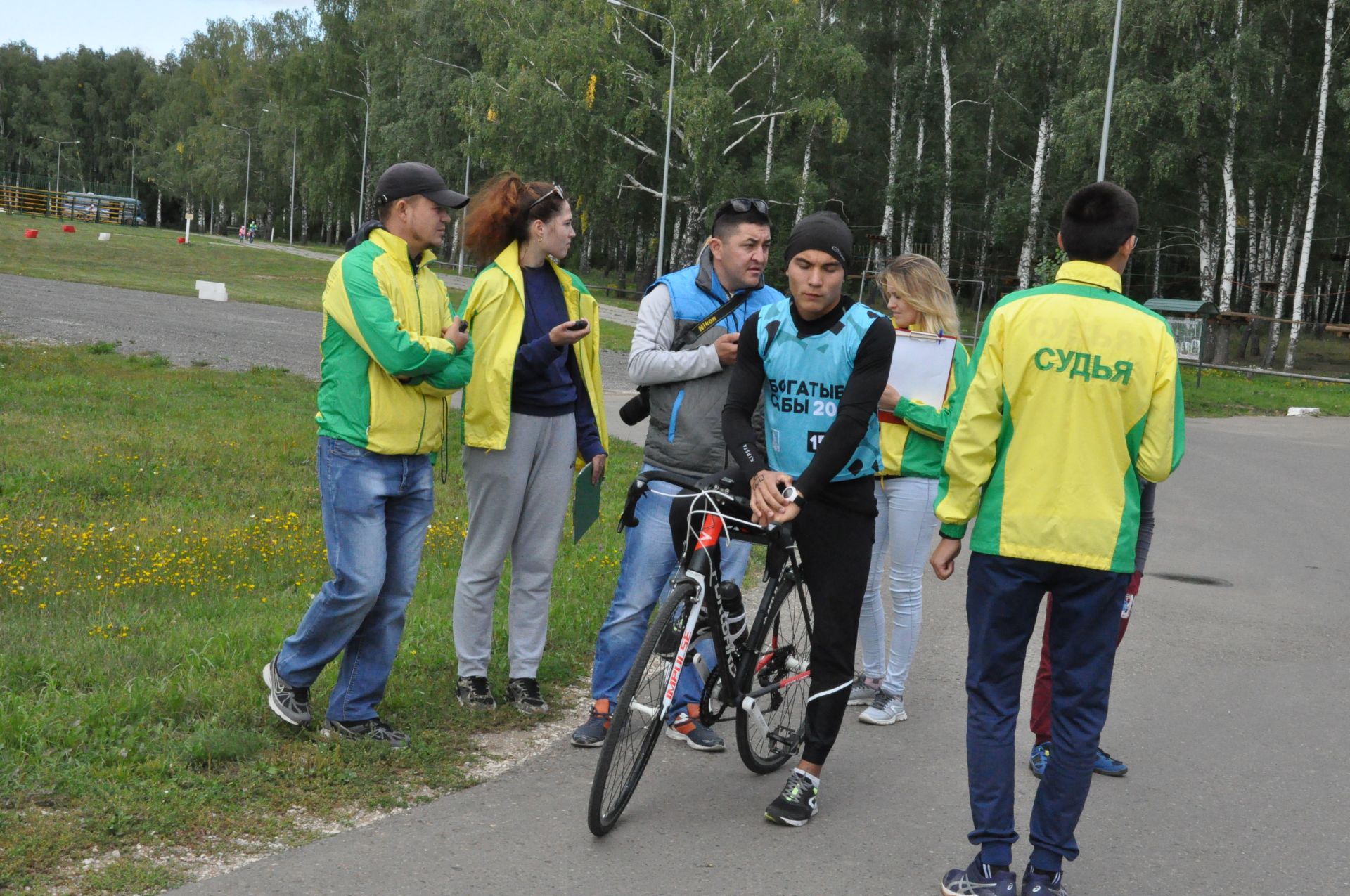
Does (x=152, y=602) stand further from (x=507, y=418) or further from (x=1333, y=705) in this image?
(x=1333, y=705)

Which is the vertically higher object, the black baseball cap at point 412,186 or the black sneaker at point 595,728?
the black baseball cap at point 412,186

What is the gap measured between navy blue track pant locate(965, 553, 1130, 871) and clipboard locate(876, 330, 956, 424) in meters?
1.64

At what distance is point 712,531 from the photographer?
4.22 metres

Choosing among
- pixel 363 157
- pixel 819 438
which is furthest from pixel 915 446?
pixel 363 157

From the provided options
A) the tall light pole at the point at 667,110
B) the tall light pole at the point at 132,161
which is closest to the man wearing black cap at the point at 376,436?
the tall light pole at the point at 667,110

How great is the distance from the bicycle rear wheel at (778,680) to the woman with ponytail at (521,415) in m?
1.02

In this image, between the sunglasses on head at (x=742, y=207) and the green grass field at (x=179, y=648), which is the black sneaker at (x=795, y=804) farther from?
the sunglasses on head at (x=742, y=207)

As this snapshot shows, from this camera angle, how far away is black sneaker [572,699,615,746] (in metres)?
4.86

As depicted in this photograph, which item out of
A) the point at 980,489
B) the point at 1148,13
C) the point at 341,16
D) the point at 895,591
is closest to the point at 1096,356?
the point at 980,489

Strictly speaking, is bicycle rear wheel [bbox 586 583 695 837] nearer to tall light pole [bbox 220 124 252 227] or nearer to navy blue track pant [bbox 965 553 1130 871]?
navy blue track pant [bbox 965 553 1130 871]

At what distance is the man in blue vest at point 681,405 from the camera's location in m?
4.78

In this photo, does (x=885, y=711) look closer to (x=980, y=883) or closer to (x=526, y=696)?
(x=526, y=696)

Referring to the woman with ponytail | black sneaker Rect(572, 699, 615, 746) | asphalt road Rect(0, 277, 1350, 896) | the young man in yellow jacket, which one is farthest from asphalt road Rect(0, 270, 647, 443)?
the young man in yellow jacket

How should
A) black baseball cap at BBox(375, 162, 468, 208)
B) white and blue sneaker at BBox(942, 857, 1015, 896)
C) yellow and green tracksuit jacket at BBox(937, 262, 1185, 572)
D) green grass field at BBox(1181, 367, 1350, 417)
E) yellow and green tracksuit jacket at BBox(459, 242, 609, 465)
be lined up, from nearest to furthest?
yellow and green tracksuit jacket at BBox(937, 262, 1185, 572), white and blue sneaker at BBox(942, 857, 1015, 896), black baseball cap at BBox(375, 162, 468, 208), yellow and green tracksuit jacket at BBox(459, 242, 609, 465), green grass field at BBox(1181, 367, 1350, 417)
